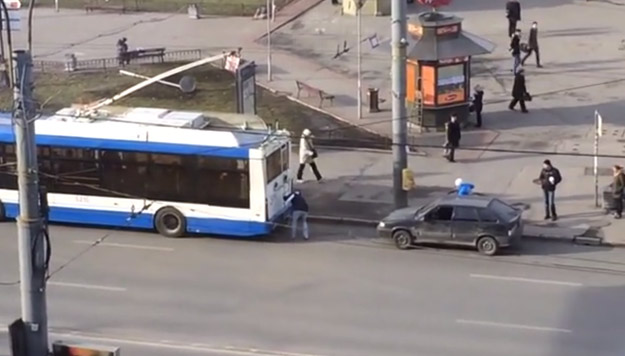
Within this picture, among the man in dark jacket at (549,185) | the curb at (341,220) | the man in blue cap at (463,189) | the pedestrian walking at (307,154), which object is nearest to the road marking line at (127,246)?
the curb at (341,220)

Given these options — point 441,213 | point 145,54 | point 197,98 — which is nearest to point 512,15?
point 145,54

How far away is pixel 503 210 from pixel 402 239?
2.18 meters

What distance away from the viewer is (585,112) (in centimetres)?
3956

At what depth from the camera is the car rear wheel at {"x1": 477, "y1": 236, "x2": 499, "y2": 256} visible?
92.4 ft

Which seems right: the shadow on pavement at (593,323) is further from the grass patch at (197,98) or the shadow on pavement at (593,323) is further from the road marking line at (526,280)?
the grass patch at (197,98)

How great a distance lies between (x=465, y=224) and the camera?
28281 millimetres

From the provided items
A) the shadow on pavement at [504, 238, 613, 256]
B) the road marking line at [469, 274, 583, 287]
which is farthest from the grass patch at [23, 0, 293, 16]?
the road marking line at [469, 274, 583, 287]

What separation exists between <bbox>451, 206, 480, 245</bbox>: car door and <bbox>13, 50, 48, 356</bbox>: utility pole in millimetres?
12912

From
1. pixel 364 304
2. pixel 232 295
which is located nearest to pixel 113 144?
pixel 232 295

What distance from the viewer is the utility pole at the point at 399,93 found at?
30.3 meters

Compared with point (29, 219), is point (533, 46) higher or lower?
lower

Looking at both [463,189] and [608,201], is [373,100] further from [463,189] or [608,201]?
[608,201]

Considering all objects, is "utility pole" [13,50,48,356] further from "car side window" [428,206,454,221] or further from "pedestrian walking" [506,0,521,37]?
"pedestrian walking" [506,0,521,37]

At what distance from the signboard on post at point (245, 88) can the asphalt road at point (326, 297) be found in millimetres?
5399
